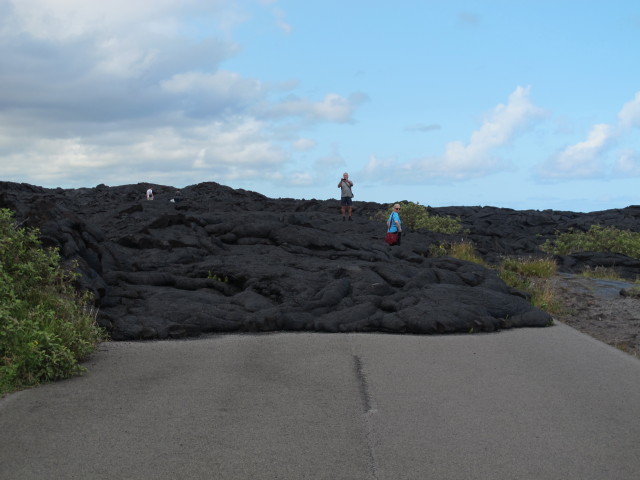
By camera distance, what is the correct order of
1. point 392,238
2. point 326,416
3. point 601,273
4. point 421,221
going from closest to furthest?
point 326,416 → point 392,238 → point 601,273 → point 421,221

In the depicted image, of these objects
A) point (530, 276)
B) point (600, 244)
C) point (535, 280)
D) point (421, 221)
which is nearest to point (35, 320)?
point (535, 280)

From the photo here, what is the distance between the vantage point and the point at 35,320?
8.35 meters

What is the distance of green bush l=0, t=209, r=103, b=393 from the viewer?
767 centimetres

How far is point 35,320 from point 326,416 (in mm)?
4143

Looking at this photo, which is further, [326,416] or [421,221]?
[421,221]

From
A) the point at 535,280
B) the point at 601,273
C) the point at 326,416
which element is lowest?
the point at 326,416

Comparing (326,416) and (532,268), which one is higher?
(532,268)

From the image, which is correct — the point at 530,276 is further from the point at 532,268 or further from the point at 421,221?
the point at 421,221

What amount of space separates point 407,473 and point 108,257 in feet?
34.3

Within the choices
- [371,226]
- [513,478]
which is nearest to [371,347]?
[513,478]

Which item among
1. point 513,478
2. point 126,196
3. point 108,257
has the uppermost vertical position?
point 126,196

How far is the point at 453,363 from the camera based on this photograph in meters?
9.16

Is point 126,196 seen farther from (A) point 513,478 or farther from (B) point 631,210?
(A) point 513,478

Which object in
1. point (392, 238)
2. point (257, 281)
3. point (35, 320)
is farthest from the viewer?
point (392, 238)
